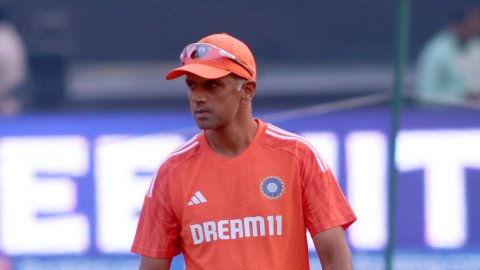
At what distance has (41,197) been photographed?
694 centimetres

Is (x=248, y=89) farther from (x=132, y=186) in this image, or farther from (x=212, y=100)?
(x=132, y=186)

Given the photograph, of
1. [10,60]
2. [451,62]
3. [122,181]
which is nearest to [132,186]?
[122,181]

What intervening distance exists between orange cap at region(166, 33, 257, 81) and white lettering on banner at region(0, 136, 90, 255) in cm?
318

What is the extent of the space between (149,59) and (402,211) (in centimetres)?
228

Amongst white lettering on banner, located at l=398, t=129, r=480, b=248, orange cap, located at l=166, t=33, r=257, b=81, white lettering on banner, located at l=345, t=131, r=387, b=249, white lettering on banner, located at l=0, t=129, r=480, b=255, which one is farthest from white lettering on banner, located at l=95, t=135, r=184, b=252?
orange cap, located at l=166, t=33, r=257, b=81

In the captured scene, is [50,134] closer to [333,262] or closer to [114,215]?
A: [114,215]

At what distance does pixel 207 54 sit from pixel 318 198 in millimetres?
551

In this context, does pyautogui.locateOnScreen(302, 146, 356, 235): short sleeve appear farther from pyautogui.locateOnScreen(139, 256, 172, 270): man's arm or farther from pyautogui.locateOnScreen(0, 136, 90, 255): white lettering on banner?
pyautogui.locateOnScreen(0, 136, 90, 255): white lettering on banner

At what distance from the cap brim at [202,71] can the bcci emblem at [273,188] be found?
35cm

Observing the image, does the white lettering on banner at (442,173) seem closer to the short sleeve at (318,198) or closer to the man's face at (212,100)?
the short sleeve at (318,198)

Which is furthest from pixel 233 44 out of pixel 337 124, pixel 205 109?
pixel 337 124

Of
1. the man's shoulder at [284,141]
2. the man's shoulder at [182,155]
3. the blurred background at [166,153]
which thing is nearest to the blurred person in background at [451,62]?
the blurred background at [166,153]

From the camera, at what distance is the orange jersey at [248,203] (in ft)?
12.2

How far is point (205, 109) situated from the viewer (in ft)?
12.2
